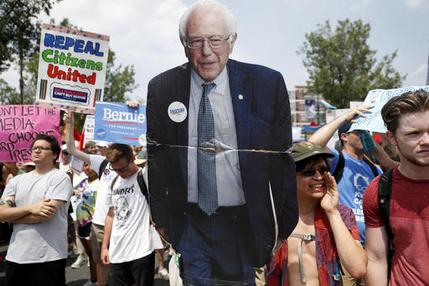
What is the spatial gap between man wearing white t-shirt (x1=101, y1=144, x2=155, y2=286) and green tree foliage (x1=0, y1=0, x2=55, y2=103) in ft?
37.1

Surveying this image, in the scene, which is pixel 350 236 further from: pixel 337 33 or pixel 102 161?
pixel 337 33

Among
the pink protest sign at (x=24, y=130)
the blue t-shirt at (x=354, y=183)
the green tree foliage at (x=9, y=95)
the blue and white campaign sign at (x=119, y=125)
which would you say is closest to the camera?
the blue t-shirt at (x=354, y=183)

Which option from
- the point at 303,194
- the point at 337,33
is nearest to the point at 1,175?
the point at 303,194

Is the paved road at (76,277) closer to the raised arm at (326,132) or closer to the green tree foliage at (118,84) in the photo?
→ the raised arm at (326,132)

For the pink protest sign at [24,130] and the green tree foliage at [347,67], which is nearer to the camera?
the pink protest sign at [24,130]

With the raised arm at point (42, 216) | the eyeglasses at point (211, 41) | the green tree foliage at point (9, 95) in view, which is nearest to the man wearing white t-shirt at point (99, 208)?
the raised arm at point (42, 216)

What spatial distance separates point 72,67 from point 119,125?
76cm

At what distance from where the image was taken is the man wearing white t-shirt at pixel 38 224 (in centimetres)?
324

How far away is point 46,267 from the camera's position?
3301 mm

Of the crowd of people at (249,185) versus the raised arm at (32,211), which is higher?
the crowd of people at (249,185)

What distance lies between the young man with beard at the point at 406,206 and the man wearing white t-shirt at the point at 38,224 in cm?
240

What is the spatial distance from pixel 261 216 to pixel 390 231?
556 millimetres

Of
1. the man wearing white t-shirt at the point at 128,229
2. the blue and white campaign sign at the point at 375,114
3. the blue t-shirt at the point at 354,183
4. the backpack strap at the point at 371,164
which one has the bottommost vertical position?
the man wearing white t-shirt at the point at 128,229

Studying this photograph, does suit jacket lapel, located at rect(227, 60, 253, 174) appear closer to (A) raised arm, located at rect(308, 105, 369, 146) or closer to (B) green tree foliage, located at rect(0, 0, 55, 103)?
(A) raised arm, located at rect(308, 105, 369, 146)
